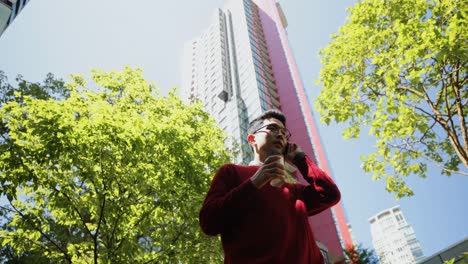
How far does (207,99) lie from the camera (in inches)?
1949

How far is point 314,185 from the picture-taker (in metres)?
1.98

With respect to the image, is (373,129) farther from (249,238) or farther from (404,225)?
(404,225)

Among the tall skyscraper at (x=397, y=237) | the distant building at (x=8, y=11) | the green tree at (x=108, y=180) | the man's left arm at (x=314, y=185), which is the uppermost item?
the tall skyscraper at (x=397, y=237)

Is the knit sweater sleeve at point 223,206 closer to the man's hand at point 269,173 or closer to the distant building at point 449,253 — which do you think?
the man's hand at point 269,173

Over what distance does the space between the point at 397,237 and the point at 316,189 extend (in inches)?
6141

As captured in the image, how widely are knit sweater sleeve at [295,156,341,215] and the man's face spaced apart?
0.21 metres

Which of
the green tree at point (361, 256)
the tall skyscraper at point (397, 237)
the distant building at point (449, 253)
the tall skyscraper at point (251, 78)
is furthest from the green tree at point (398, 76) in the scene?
the tall skyscraper at point (397, 237)

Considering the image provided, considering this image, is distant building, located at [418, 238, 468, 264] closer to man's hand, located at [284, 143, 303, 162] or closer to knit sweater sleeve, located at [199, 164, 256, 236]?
man's hand, located at [284, 143, 303, 162]

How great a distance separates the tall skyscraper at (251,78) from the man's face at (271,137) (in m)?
30.2

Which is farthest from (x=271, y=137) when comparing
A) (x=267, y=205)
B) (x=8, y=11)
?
(x=8, y=11)

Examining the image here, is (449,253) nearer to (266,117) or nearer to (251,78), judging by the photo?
(266,117)

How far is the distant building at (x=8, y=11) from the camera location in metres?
6.71

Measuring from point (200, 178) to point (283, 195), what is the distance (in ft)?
15.3

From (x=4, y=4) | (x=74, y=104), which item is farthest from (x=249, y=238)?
(x=4, y=4)
